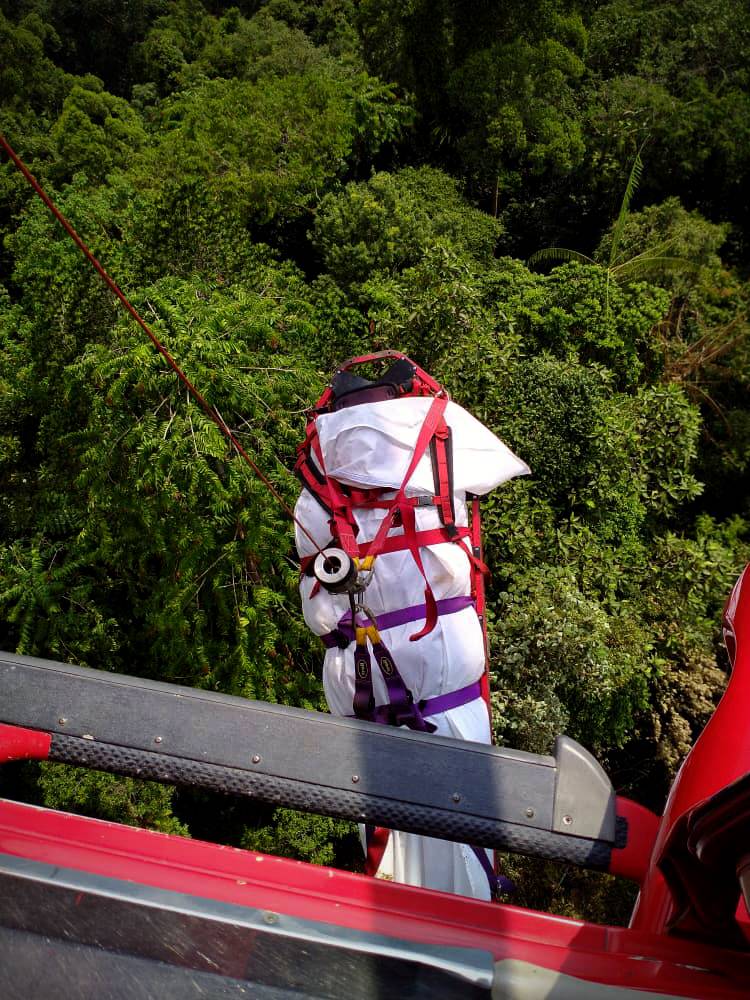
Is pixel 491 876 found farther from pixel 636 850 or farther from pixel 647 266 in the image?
pixel 647 266

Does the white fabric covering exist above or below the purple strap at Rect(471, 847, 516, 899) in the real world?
above

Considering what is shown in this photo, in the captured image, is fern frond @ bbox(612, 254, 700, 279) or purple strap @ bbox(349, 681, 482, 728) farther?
fern frond @ bbox(612, 254, 700, 279)

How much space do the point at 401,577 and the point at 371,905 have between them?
195cm

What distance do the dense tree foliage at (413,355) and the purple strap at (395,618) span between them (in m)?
1.67

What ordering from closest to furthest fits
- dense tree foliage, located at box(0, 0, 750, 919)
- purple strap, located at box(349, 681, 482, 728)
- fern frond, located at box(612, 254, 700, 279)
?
purple strap, located at box(349, 681, 482, 728), dense tree foliage, located at box(0, 0, 750, 919), fern frond, located at box(612, 254, 700, 279)

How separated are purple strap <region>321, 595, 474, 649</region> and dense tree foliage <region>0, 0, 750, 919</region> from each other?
5.49 ft

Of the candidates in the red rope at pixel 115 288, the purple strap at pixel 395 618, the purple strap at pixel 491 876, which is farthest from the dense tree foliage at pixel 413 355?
the purple strap at pixel 491 876

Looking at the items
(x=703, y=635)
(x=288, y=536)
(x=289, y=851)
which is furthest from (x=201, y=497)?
(x=703, y=635)

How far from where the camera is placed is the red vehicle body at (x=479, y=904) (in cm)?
107

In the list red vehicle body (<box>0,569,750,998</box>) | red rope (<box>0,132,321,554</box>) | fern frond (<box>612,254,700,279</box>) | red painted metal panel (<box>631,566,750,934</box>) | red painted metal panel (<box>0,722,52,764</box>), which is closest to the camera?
red vehicle body (<box>0,569,750,998</box>)

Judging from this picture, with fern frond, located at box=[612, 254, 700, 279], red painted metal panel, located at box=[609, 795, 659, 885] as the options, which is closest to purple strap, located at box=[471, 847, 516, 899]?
red painted metal panel, located at box=[609, 795, 659, 885]

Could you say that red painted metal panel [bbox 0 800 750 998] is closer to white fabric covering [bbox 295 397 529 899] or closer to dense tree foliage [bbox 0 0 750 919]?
white fabric covering [bbox 295 397 529 899]

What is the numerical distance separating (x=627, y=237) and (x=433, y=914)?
463 inches

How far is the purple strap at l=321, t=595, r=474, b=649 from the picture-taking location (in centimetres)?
309
